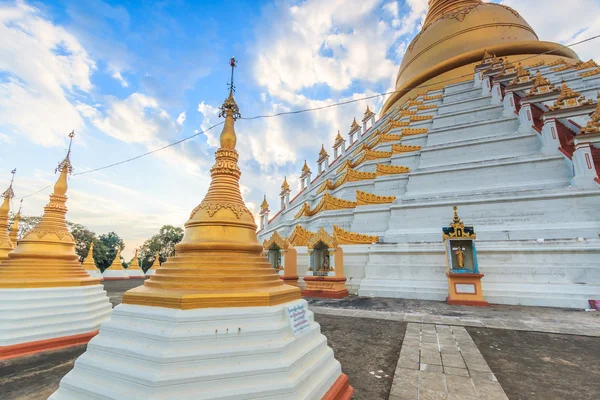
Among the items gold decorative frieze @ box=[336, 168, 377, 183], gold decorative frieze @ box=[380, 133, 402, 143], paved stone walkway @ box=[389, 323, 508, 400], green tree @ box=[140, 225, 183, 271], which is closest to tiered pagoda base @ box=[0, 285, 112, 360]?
paved stone walkway @ box=[389, 323, 508, 400]

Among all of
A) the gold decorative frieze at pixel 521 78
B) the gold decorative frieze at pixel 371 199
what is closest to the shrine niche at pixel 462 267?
the gold decorative frieze at pixel 371 199

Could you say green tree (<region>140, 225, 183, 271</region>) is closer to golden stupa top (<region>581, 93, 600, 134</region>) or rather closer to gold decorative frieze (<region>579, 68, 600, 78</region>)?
golden stupa top (<region>581, 93, 600, 134</region>)

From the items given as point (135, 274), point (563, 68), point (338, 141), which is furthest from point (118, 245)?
point (563, 68)

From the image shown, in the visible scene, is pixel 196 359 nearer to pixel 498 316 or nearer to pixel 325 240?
pixel 498 316

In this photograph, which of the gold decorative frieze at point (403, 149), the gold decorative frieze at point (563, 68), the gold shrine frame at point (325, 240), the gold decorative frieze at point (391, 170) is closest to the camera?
the gold shrine frame at point (325, 240)

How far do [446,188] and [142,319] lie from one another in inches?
509

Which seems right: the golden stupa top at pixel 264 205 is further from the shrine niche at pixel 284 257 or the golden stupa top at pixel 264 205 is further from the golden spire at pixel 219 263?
the golden spire at pixel 219 263

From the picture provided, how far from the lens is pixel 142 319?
249 centimetres

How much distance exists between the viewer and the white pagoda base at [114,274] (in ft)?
63.5

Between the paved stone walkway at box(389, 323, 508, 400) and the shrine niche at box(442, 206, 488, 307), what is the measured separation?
152 inches

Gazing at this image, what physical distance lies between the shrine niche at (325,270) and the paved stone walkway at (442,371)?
497 centimetres

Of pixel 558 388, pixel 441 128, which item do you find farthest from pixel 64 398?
pixel 441 128

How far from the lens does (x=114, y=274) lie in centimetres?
1988

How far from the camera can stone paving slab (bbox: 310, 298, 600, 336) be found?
17.6ft
